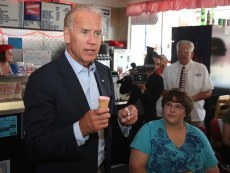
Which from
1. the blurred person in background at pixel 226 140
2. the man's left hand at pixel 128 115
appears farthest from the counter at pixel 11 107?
the blurred person in background at pixel 226 140

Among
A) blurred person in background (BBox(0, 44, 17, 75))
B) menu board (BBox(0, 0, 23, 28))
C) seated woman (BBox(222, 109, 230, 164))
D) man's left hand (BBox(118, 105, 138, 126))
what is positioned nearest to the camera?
man's left hand (BBox(118, 105, 138, 126))

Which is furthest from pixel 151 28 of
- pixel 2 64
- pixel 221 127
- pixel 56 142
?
pixel 56 142

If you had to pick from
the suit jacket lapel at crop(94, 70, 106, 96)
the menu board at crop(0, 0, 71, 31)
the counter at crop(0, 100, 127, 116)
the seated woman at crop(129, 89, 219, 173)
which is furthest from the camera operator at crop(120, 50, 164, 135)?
the menu board at crop(0, 0, 71, 31)

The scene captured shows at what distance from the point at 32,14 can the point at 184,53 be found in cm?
255

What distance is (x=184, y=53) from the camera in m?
3.75

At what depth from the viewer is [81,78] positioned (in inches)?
55.2

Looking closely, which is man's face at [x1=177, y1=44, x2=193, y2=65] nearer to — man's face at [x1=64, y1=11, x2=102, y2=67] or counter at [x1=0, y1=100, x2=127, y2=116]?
counter at [x1=0, y1=100, x2=127, y2=116]

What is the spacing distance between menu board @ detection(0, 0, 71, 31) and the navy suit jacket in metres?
3.60

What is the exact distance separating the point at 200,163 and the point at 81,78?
1.16m

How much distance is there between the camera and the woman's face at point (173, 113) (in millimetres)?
2150

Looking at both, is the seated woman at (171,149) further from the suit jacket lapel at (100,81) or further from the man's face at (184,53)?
the man's face at (184,53)

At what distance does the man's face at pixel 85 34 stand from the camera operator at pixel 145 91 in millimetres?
1724

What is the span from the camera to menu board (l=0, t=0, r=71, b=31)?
14.8 feet

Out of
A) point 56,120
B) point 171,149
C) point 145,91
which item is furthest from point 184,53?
point 56,120
